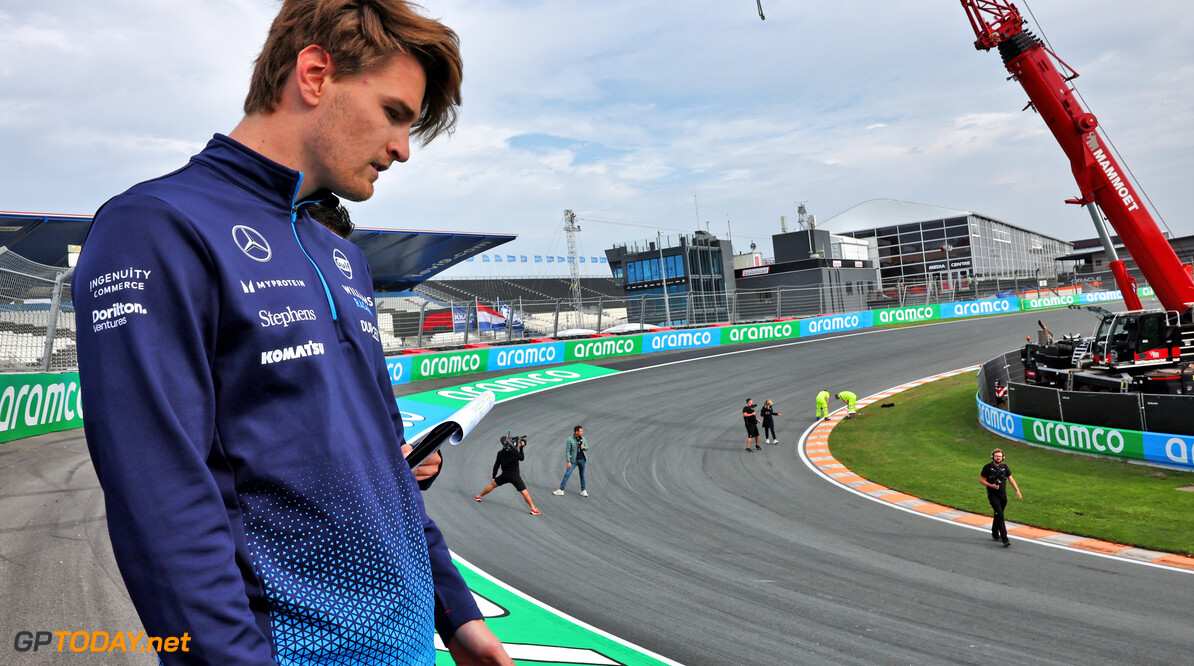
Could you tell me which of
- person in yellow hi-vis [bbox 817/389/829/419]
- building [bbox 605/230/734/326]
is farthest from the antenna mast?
person in yellow hi-vis [bbox 817/389/829/419]

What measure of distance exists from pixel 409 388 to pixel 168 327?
84.0ft

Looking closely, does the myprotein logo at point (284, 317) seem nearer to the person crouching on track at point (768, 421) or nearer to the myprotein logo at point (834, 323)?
the person crouching on track at point (768, 421)

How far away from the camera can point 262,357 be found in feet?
3.53

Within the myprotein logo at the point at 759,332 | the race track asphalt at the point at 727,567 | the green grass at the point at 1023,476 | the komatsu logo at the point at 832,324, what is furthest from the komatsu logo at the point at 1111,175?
the komatsu logo at the point at 832,324

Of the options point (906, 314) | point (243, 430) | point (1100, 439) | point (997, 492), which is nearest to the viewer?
point (243, 430)

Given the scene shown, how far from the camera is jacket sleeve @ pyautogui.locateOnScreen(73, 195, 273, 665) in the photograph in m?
0.91

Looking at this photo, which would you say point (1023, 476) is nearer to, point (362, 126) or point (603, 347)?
point (362, 126)

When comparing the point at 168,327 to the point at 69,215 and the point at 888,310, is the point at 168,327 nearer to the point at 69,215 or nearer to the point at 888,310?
the point at 69,215

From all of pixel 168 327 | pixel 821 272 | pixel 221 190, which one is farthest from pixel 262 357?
pixel 821 272

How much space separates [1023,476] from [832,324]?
81.5ft

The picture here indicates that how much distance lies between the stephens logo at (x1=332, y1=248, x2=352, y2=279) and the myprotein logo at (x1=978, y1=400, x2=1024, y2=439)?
68.0 ft

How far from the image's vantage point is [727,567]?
35.9 ft

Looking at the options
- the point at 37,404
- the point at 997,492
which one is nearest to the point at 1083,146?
the point at 997,492

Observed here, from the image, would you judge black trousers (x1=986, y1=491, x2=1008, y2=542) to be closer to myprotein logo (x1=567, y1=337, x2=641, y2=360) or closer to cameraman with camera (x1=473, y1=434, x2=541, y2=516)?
cameraman with camera (x1=473, y1=434, x2=541, y2=516)
